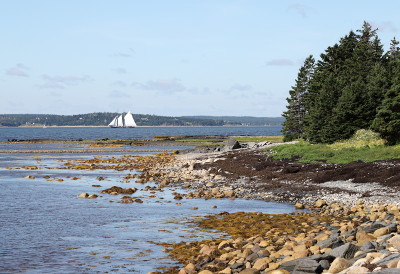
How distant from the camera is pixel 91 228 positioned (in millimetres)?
24719

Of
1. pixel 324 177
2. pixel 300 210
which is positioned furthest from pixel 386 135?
pixel 300 210

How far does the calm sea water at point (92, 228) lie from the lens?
18.4 meters

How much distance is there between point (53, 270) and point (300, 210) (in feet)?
49.7

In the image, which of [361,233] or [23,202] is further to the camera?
[23,202]

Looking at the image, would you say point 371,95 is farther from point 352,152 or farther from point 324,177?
point 324,177

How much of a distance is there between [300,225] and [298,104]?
59.9 m

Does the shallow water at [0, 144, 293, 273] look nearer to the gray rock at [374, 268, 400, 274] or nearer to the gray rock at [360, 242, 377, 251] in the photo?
the gray rock at [360, 242, 377, 251]

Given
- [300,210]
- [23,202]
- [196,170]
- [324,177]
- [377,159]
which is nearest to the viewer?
[300,210]

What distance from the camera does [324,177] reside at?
121 feet

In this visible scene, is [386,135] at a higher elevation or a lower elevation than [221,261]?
higher

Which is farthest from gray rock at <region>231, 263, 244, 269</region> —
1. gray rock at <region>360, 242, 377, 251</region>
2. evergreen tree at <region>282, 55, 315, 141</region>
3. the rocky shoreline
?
evergreen tree at <region>282, 55, 315, 141</region>

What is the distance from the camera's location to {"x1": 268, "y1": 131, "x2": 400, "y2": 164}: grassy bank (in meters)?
42.9

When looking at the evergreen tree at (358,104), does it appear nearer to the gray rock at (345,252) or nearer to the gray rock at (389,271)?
the gray rock at (345,252)

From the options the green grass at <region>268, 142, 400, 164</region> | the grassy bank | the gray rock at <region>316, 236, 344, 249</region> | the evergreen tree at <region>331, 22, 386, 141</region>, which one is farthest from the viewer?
the evergreen tree at <region>331, 22, 386, 141</region>
